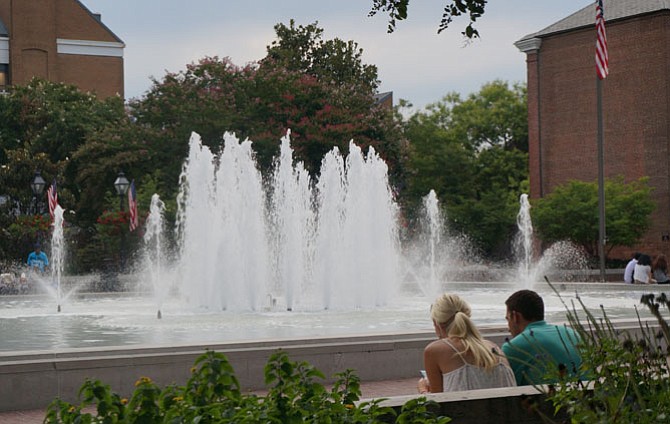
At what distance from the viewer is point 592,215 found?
135 ft

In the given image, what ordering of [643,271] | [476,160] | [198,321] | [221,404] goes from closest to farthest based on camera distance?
[221,404] < [198,321] < [643,271] < [476,160]

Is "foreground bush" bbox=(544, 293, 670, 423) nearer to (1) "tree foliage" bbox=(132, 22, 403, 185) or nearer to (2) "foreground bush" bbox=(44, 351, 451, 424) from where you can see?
(2) "foreground bush" bbox=(44, 351, 451, 424)

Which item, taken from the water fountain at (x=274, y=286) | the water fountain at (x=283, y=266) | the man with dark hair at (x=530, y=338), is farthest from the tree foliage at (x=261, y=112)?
the man with dark hair at (x=530, y=338)

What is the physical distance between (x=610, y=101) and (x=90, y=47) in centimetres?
3682

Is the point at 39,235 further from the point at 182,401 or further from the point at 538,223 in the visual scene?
the point at 182,401

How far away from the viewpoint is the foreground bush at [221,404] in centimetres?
401

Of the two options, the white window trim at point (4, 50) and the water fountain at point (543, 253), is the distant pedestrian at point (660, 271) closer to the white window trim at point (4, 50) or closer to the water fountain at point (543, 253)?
the water fountain at point (543, 253)

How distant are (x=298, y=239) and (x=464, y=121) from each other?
42.8 m

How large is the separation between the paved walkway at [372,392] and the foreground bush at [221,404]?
5.19 m

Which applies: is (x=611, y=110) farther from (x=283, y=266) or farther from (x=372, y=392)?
(x=372, y=392)

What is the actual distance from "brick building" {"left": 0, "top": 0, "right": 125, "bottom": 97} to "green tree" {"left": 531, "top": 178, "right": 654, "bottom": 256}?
32327 millimetres

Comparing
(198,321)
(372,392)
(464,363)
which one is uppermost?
(464,363)

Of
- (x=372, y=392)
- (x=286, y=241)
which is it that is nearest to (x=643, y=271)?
(x=286, y=241)

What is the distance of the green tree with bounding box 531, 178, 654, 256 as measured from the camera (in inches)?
1612
